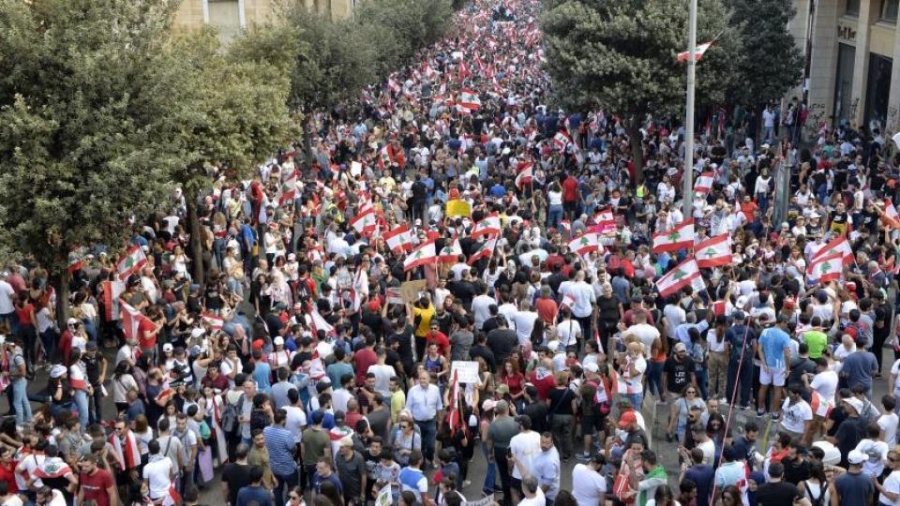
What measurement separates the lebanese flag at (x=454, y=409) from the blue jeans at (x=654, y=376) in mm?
3066

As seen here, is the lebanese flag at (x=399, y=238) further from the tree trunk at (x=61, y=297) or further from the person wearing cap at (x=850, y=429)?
the person wearing cap at (x=850, y=429)

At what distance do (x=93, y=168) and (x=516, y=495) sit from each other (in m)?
7.54

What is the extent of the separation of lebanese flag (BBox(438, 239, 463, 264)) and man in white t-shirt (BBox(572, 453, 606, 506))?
774 centimetres

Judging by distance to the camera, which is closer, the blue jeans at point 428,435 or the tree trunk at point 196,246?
the blue jeans at point 428,435

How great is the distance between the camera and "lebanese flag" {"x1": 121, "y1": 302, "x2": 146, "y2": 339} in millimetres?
15508

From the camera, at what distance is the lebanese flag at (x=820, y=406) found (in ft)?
41.9

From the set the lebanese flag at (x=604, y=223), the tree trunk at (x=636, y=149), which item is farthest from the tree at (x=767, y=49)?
the lebanese flag at (x=604, y=223)

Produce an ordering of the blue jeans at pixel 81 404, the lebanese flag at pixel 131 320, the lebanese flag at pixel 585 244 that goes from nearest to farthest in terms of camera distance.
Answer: the blue jeans at pixel 81 404 < the lebanese flag at pixel 131 320 < the lebanese flag at pixel 585 244

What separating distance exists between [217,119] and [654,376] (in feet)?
31.2

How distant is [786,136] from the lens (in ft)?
114

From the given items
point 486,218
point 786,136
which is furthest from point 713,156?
point 486,218

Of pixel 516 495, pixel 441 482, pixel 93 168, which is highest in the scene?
pixel 93 168

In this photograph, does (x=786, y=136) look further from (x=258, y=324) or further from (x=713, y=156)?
(x=258, y=324)

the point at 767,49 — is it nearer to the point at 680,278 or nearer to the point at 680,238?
the point at 680,238
